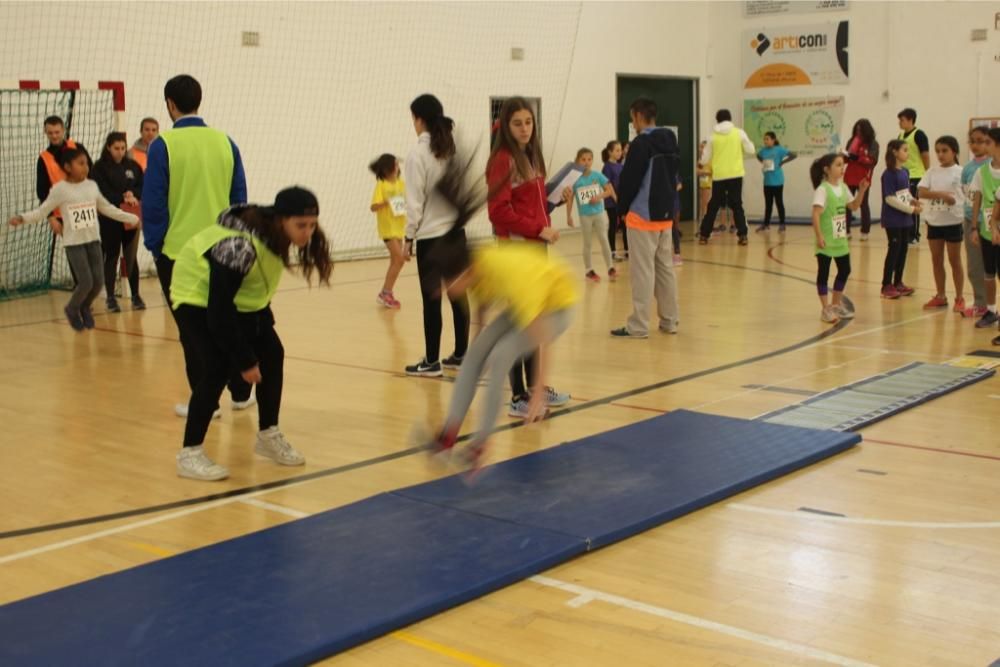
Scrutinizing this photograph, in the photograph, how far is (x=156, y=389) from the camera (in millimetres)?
6789

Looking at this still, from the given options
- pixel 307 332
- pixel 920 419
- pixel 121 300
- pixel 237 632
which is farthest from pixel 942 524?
pixel 121 300

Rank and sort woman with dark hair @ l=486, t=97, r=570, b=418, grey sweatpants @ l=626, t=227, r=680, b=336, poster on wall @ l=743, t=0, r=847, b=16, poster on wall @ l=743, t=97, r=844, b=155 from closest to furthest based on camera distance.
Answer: woman with dark hair @ l=486, t=97, r=570, b=418, grey sweatpants @ l=626, t=227, r=680, b=336, poster on wall @ l=743, t=0, r=847, b=16, poster on wall @ l=743, t=97, r=844, b=155

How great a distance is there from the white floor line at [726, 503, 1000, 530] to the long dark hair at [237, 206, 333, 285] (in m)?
1.92

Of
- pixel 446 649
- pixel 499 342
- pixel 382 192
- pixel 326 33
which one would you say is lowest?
pixel 446 649

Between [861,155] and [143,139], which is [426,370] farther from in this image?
[861,155]

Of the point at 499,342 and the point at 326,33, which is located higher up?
the point at 326,33

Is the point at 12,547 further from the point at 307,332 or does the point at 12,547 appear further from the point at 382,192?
the point at 382,192

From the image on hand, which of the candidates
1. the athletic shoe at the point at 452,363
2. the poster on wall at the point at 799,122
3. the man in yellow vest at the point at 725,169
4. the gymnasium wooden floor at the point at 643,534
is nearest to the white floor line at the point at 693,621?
the gymnasium wooden floor at the point at 643,534

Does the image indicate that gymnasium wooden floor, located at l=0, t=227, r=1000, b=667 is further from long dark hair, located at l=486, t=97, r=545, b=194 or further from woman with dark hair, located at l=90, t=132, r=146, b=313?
long dark hair, located at l=486, t=97, r=545, b=194

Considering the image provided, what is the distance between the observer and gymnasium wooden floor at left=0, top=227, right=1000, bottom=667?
10.8 feet

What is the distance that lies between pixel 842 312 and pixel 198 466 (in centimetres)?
562

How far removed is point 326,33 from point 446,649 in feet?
37.4

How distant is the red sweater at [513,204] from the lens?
591cm

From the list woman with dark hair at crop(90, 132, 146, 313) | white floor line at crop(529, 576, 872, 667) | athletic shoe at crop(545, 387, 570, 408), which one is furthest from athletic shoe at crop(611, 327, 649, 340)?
white floor line at crop(529, 576, 872, 667)
